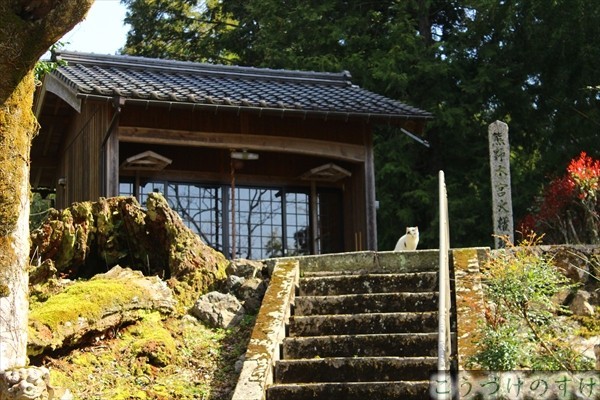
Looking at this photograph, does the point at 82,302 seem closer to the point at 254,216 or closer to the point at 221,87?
the point at 254,216

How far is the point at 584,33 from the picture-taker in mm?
20016

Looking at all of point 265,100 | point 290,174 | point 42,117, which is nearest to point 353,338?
point 265,100

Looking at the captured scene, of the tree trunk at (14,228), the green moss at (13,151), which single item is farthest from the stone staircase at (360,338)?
the green moss at (13,151)

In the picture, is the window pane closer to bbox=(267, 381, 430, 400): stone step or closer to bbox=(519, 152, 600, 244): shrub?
bbox=(519, 152, 600, 244): shrub

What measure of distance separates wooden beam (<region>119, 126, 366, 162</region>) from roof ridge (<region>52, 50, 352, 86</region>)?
256 cm

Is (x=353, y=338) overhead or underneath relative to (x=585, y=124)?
underneath

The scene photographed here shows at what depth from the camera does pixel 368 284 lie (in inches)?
411

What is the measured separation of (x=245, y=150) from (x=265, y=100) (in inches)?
34.7

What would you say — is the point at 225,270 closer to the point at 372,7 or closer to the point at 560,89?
the point at 560,89

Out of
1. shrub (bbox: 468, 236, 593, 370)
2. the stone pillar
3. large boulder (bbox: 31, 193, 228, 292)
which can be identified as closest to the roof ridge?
the stone pillar

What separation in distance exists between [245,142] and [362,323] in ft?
21.3

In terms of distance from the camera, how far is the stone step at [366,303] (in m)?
9.87

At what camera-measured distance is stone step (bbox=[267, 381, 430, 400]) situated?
8336 mm

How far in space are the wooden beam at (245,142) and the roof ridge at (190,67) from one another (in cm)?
256
